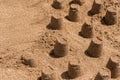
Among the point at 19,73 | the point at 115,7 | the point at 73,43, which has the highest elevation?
the point at 115,7

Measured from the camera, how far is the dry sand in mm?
5473

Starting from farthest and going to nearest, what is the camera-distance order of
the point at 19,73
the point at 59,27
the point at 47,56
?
the point at 59,27 < the point at 47,56 < the point at 19,73

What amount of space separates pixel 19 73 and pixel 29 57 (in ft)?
0.99

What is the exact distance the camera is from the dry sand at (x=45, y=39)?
5.47m

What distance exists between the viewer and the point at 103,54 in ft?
19.2

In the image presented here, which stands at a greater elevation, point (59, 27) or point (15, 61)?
point (59, 27)

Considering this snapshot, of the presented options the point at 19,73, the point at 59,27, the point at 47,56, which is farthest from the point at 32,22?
the point at 19,73

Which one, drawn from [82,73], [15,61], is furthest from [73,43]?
[15,61]

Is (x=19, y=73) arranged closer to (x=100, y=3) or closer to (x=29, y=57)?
(x=29, y=57)

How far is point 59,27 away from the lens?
622 cm

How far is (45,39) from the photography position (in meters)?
5.90

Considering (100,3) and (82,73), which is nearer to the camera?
(82,73)

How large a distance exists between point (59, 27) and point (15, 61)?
1.11 meters

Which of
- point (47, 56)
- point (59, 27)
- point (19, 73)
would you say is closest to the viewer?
point (19, 73)
